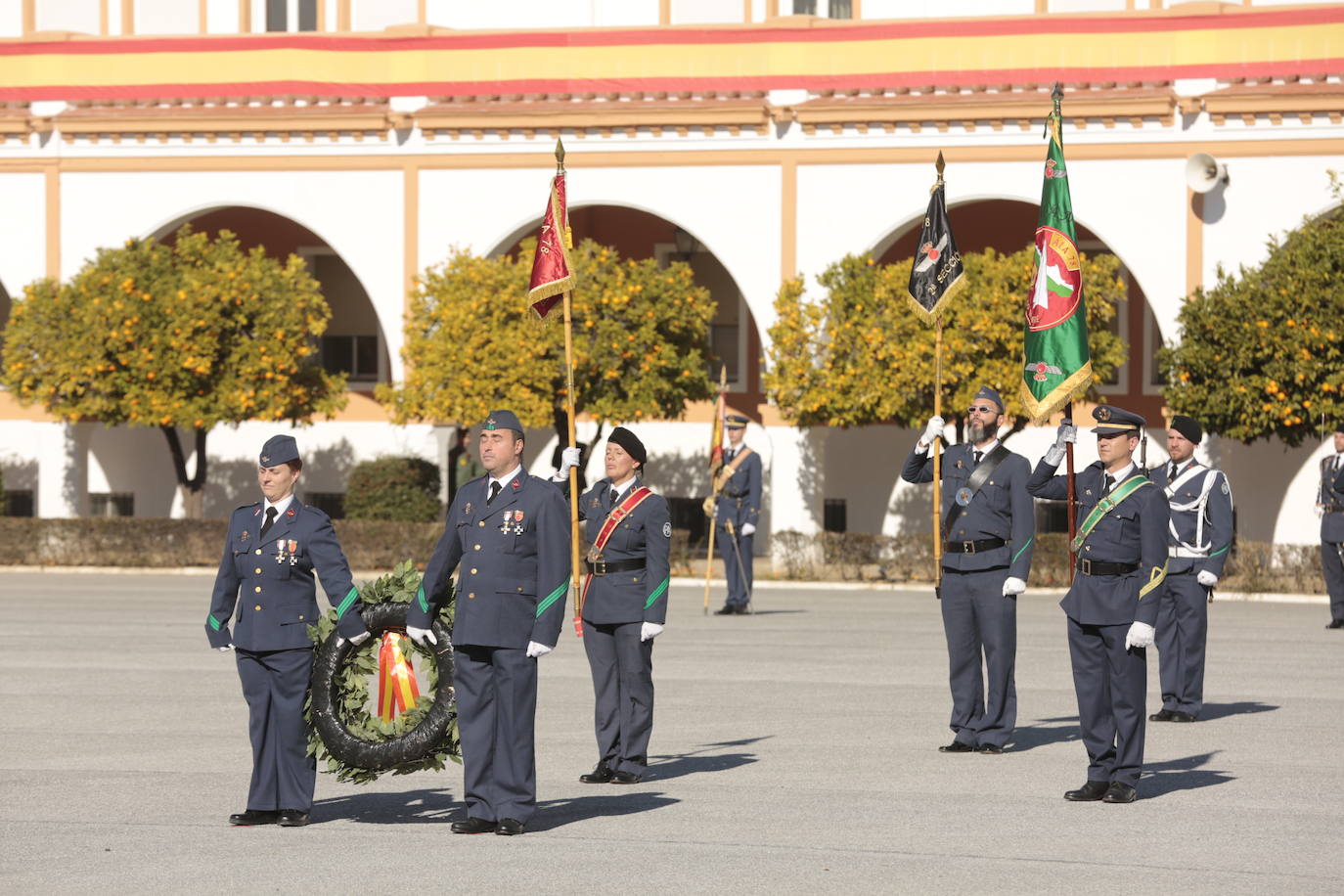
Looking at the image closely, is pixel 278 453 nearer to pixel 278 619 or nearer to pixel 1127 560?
pixel 278 619

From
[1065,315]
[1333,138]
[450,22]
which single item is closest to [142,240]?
[450,22]

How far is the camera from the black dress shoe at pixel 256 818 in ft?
32.7

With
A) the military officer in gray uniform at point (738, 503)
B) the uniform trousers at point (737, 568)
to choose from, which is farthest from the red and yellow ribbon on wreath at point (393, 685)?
the military officer in gray uniform at point (738, 503)

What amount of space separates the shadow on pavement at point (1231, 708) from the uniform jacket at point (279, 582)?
6950mm

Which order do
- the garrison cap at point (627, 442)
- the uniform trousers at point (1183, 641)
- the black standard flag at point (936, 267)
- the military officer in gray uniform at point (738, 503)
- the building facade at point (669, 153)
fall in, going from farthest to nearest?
the building facade at point (669, 153) → the military officer in gray uniform at point (738, 503) → the black standard flag at point (936, 267) → the uniform trousers at point (1183, 641) → the garrison cap at point (627, 442)

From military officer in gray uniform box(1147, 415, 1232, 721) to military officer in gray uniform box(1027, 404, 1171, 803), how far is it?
302 centimetres

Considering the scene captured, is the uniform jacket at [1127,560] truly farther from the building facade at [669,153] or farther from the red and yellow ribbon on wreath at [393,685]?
the building facade at [669,153]

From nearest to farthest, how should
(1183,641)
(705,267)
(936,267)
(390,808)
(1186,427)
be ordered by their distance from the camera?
(390,808), (1183,641), (1186,427), (936,267), (705,267)

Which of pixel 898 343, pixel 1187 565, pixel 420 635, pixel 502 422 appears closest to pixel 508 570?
pixel 420 635

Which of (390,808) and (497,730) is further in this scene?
(390,808)

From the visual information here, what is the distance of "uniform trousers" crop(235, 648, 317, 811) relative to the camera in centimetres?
995

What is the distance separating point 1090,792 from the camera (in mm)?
10984

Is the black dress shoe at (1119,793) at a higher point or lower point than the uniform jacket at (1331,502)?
lower

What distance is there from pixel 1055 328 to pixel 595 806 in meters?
4.66
